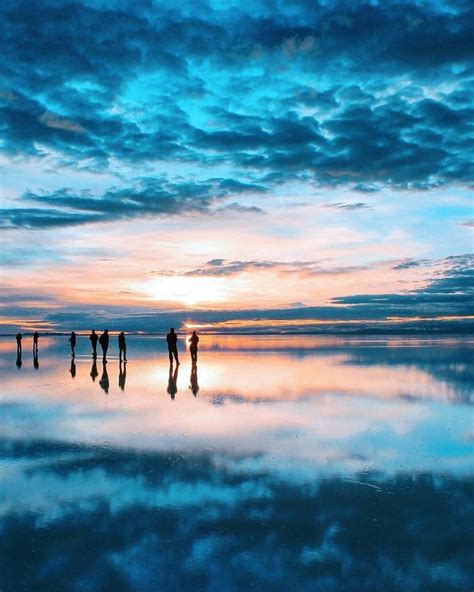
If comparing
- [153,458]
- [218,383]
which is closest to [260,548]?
[153,458]

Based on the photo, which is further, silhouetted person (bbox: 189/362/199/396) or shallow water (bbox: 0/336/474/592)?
silhouetted person (bbox: 189/362/199/396)

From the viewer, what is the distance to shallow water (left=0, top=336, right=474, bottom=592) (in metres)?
5.65

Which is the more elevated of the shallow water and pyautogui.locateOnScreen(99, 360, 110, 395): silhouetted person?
the shallow water

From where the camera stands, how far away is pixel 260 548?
20.1 ft

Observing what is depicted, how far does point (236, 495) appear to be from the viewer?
309 inches

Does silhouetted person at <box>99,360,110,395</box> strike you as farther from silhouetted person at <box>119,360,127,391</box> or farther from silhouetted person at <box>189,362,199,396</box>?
silhouetted person at <box>189,362,199,396</box>

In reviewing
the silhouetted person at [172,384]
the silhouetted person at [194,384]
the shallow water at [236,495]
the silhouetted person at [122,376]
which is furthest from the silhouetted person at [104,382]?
the shallow water at [236,495]

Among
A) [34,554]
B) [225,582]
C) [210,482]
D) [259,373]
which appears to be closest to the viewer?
[225,582]

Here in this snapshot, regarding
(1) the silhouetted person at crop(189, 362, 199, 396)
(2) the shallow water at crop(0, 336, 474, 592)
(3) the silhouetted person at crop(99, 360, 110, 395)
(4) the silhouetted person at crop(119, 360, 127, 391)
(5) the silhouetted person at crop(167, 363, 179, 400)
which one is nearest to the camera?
(2) the shallow water at crop(0, 336, 474, 592)

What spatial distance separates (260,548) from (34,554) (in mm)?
2590

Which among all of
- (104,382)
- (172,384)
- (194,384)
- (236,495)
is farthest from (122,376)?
(236,495)

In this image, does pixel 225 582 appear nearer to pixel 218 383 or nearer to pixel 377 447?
pixel 377 447

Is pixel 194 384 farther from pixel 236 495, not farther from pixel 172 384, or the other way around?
pixel 236 495

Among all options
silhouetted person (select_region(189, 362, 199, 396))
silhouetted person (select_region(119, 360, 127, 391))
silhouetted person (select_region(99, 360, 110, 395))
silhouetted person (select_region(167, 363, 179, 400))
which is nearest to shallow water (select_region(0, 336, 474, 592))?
silhouetted person (select_region(167, 363, 179, 400))
